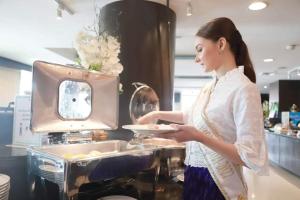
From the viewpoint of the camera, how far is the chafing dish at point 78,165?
0.94 meters

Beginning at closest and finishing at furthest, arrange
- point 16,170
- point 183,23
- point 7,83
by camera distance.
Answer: point 16,170 → point 183,23 → point 7,83

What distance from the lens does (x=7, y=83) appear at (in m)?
7.42

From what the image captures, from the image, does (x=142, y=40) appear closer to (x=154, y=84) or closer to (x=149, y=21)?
(x=149, y=21)

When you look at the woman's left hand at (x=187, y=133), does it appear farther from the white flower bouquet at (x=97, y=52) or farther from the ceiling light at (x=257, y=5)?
the ceiling light at (x=257, y=5)

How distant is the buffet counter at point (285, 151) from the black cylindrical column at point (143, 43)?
3.64 meters

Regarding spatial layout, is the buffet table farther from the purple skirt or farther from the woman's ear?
the woman's ear

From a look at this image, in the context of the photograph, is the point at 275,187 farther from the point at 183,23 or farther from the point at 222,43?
the point at 222,43

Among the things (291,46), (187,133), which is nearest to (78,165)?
(187,133)

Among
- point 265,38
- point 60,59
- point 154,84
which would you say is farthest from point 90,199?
point 60,59

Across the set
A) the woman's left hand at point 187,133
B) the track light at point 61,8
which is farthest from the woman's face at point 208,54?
the track light at point 61,8

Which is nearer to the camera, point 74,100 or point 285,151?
point 74,100

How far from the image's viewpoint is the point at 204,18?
3.22 meters

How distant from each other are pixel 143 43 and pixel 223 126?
1.60m

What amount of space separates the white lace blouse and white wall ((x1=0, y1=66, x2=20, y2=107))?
23.9ft
